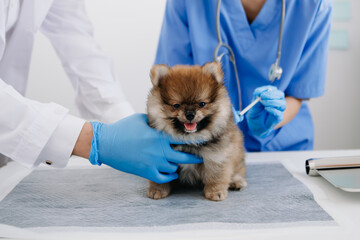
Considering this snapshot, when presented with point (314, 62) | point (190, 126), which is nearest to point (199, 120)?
point (190, 126)

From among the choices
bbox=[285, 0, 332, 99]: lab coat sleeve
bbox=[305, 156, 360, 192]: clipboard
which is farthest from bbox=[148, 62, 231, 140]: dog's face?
bbox=[285, 0, 332, 99]: lab coat sleeve

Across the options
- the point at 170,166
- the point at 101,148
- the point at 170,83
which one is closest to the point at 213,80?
the point at 170,83

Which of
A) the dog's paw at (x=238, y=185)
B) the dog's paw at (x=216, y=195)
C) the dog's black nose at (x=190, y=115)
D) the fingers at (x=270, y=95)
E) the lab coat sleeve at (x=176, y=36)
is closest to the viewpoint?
the dog's black nose at (x=190, y=115)

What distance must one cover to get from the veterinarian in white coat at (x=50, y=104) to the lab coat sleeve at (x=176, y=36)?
33 centimetres

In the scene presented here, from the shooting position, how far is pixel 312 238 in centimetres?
83

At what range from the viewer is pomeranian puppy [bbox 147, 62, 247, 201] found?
39.7 inches

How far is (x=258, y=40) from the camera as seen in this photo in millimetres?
1642

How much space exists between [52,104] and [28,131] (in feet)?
0.44

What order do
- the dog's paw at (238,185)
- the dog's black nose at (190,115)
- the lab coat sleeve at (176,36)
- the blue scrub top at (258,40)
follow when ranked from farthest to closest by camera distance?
the lab coat sleeve at (176,36) < the blue scrub top at (258,40) < the dog's paw at (238,185) < the dog's black nose at (190,115)

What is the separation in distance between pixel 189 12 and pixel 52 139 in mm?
959

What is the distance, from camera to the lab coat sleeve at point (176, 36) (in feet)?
5.62

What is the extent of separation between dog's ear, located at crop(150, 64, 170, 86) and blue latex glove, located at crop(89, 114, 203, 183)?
0.56 ft

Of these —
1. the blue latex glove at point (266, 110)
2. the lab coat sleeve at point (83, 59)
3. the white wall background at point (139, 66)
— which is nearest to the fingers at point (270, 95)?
the blue latex glove at point (266, 110)

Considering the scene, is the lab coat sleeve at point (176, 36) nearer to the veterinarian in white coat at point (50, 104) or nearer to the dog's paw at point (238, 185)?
the veterinarian in white coat at point (50, 104)
